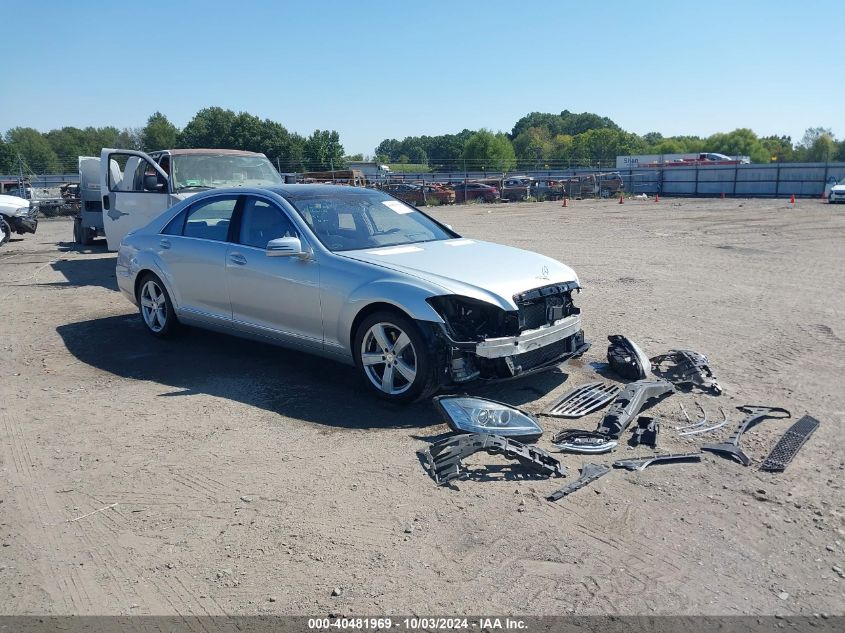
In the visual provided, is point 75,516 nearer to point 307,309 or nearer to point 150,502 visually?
point 150,502

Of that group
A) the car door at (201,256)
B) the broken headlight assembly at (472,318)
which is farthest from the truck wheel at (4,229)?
the broken headlight assembly at (472,318)

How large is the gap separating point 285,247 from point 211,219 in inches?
62.2

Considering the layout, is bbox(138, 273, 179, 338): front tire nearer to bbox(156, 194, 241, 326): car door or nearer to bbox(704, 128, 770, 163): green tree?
bbox(156, 194, 241, 326): car door

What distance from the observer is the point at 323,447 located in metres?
4.78

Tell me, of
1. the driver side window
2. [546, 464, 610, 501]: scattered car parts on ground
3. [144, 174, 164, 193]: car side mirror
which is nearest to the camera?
[546, 464, 610, 501]: scattered car parts on ground

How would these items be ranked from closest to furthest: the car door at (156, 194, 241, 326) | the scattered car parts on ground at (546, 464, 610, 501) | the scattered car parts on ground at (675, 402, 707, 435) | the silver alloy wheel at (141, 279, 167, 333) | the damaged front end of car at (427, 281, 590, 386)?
the scattered car parts on ground at (546, 464, 610, 501) < the scattered car parts on ground at (675, 402, 707, 435) < the damaged front end of car at (427, 281, 590, 386) < the car door at (156, 194, 241, 326) < the silver alloy wheel at (141, 279, 167, 333)

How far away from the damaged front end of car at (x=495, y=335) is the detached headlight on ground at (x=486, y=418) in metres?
0.29

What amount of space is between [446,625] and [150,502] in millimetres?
1969

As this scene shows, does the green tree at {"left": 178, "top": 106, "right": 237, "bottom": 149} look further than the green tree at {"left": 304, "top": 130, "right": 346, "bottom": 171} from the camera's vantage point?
Yes

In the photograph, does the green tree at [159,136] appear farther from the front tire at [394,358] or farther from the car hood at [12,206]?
the front tire at [394,358]

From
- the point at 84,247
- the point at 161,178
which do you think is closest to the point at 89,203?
the point at 84,247

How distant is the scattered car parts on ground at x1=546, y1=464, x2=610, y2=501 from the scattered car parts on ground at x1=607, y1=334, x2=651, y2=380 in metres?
1.81

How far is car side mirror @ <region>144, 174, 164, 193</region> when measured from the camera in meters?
11.1

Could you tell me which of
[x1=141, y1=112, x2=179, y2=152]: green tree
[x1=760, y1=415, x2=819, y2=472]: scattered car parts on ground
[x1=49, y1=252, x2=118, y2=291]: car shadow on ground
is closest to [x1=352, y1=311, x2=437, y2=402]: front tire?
[x1=760, y1=415, x2=819, y2=472]: scattered car parts on ground
